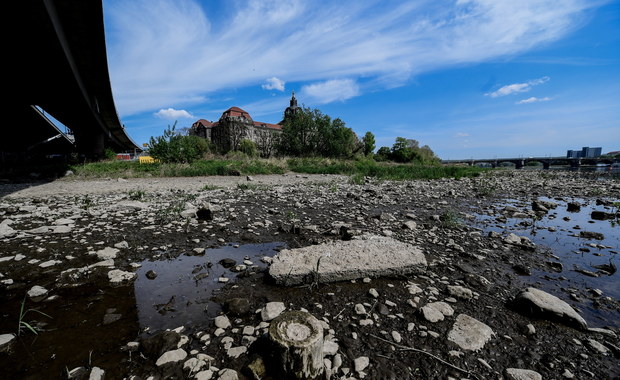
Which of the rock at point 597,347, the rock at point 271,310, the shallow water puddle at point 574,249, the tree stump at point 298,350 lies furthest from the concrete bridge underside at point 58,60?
the shallow water puddle at point 574,249

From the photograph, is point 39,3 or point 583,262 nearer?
point 583,262

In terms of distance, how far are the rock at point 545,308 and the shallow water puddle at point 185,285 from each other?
263 cm

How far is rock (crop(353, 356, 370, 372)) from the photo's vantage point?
1.58 m

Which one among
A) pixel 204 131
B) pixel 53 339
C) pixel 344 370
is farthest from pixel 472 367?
pixel 204 131

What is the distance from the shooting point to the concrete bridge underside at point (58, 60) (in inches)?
314

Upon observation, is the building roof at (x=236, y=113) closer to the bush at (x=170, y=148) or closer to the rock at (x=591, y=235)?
the bush at (x=170, y=148)

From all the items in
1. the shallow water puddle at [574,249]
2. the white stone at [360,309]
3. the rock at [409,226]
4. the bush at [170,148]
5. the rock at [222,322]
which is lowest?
the shallow water puddle at [574,249]

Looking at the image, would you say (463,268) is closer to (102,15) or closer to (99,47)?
(102,15)

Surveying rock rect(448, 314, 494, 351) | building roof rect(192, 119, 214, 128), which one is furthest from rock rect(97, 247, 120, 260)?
building roof rect(192, 119, 214, 128)

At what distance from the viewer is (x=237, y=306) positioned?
2.17 m

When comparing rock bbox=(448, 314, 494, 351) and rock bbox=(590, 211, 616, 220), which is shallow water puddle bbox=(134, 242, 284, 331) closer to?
rock bbox=(448, 314, 494, 351)

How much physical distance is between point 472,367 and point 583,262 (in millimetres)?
3107

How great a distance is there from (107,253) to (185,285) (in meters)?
1.57

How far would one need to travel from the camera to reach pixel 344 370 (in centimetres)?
157
